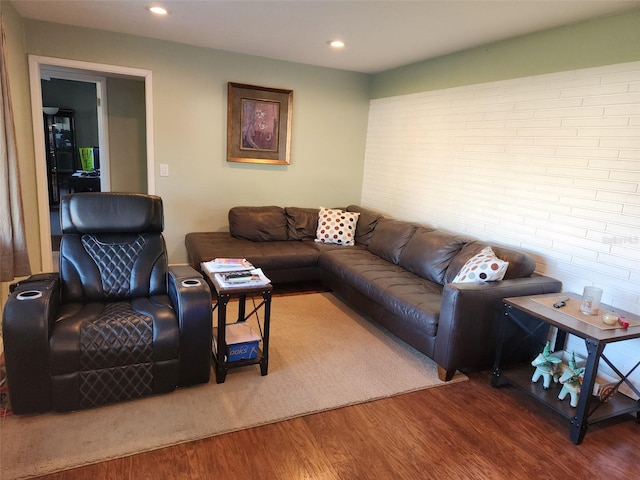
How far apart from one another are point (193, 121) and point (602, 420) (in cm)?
420

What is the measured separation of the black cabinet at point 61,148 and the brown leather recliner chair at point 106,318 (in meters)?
6.45

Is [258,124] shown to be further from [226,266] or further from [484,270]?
[484,270]

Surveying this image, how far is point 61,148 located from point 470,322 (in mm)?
8607

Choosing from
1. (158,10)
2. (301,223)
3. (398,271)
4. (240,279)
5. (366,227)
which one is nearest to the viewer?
(240,279)

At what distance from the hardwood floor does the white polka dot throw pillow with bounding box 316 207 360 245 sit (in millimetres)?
2292

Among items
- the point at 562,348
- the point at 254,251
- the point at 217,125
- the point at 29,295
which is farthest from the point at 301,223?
the point at 29,295

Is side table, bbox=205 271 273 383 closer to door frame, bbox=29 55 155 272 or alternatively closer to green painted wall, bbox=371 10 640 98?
door frame, bbox=29 55 155 272

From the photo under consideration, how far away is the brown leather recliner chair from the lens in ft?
6.54

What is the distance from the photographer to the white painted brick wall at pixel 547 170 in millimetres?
2529

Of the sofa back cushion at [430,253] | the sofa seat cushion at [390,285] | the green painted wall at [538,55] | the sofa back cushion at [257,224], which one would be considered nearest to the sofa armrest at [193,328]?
the sofa seat cushion at [390,285]

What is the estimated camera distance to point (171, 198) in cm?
435

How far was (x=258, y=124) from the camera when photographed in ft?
15.1

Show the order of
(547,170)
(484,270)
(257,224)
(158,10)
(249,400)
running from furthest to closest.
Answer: (257,224), (158,10), (547,170), (484,270), (249,400)

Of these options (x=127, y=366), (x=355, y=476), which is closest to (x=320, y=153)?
(x=127, y=366)
